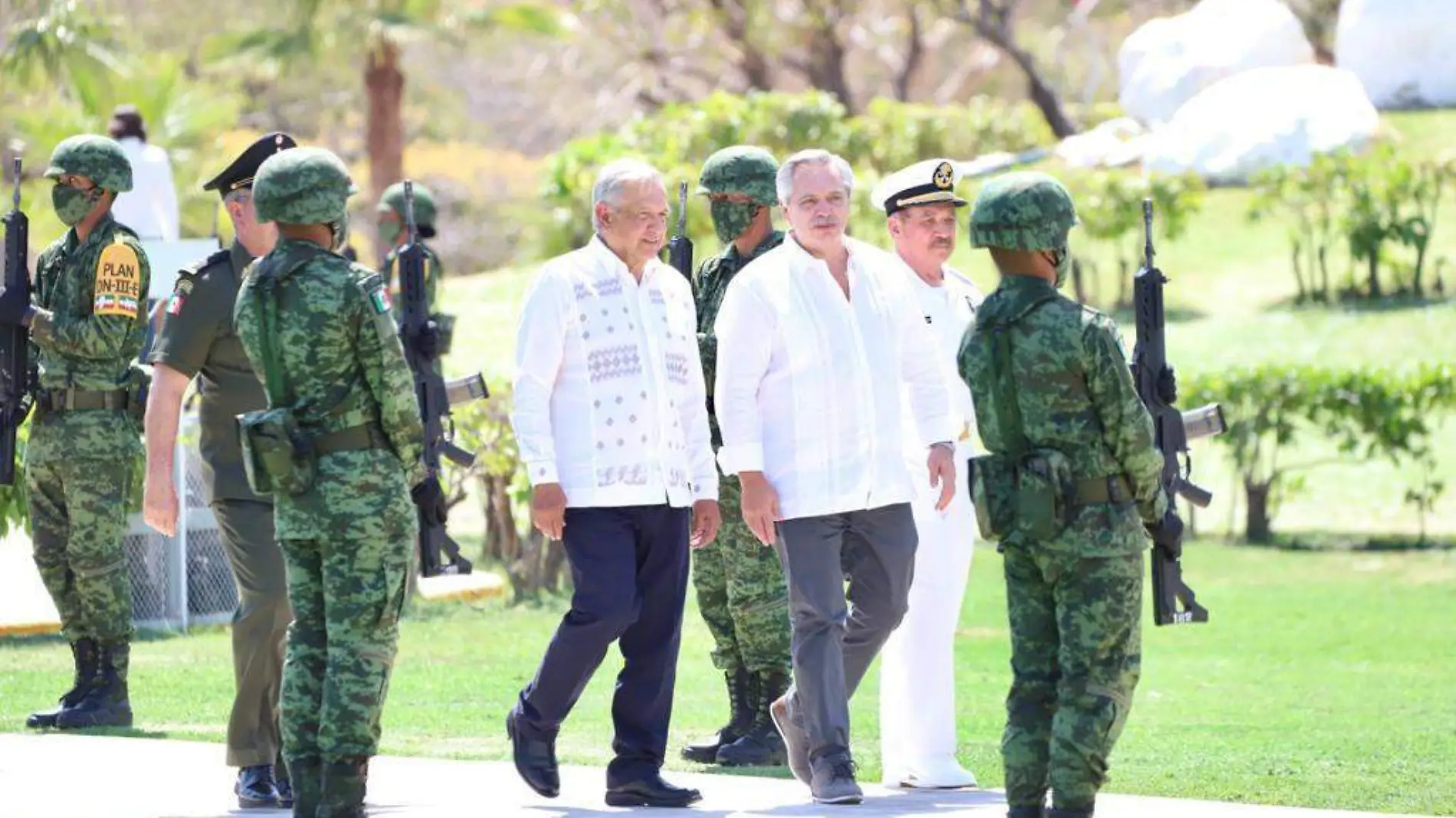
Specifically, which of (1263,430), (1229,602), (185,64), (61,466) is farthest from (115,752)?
(185,64)

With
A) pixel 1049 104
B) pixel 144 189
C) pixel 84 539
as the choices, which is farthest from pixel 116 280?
pixel 1049 104

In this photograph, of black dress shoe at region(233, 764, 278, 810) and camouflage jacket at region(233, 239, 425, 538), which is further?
black dress shoe at region(233, 764, 278, 810)

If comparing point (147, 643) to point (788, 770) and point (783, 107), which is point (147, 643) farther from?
point (783, 107)

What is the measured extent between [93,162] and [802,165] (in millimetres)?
2936

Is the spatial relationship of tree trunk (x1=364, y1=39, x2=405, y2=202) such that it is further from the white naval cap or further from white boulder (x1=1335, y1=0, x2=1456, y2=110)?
the white naval cap

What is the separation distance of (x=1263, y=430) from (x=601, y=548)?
1132cm

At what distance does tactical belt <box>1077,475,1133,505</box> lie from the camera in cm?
661

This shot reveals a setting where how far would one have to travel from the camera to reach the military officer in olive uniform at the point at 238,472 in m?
7.76

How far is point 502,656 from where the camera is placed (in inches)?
498

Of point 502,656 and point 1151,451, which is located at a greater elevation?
point 1151,451

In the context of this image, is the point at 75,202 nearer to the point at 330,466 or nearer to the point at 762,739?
the point at 330,466

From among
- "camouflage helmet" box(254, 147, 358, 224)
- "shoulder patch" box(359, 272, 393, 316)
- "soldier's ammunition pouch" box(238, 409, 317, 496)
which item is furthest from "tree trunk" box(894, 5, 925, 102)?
"soldier's ammunition pouch" box(238, 409, 317, 496)

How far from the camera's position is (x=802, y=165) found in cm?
786

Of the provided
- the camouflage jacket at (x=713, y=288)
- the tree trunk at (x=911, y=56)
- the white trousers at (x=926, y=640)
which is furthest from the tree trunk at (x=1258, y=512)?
the tree trunk at (x=911, y=56)
